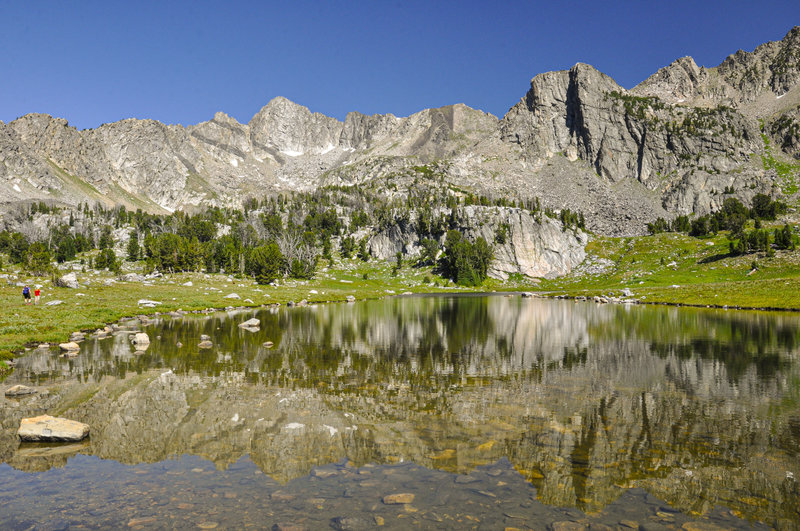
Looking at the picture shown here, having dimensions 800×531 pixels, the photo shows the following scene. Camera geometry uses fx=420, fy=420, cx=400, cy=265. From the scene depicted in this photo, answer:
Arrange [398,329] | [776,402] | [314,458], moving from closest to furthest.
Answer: [314,458], [776,402], [398,329]

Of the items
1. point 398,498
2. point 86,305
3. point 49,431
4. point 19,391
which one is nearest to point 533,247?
point 86,305

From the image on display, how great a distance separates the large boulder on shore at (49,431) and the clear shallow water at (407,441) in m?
0.45

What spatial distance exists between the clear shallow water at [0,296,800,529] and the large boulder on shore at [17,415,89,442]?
17.7 inches

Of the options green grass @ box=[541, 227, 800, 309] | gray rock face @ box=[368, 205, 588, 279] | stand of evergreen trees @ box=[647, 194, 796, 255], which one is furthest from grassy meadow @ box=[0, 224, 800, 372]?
gray rock face @ box=[368, 205, 588, 279]

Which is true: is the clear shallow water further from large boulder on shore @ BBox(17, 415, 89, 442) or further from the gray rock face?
the gray rock face

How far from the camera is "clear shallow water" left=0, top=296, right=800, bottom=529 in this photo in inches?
381

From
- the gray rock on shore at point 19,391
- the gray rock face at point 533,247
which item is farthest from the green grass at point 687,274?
the gray rock on shore at point 19,391

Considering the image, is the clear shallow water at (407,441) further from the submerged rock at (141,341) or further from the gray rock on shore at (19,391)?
the submerged rock at (141,341)

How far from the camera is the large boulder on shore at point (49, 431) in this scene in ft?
44.8

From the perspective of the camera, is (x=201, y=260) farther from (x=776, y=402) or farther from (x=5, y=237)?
(x=776, y=402)

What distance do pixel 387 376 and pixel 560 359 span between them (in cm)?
1239

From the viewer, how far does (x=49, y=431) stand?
1370cm

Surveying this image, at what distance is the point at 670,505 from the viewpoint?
976cm

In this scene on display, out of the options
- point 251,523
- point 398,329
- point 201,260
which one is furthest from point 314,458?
point 201,260
